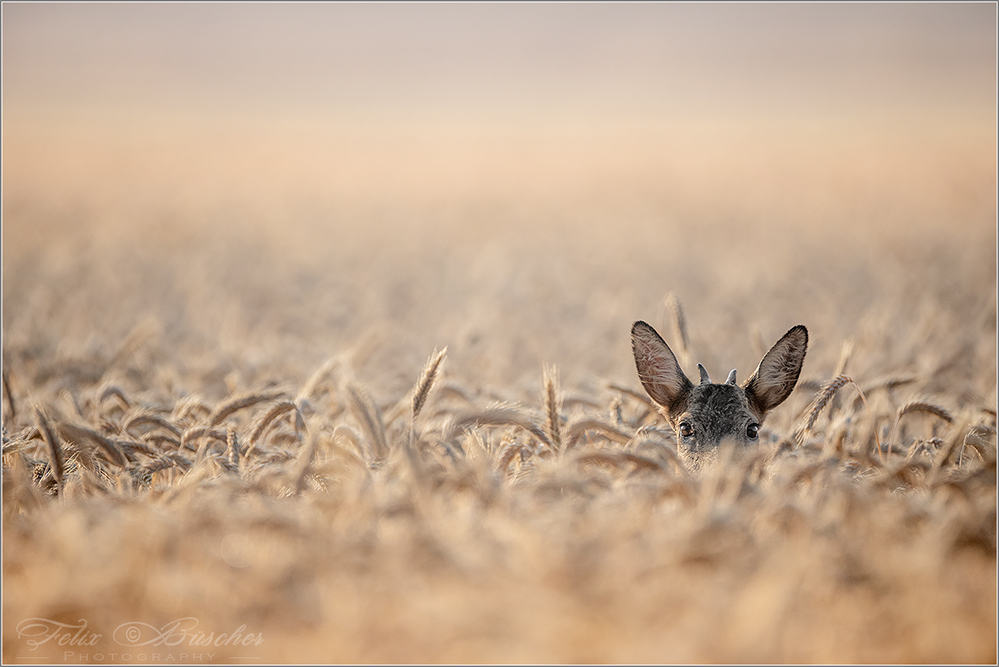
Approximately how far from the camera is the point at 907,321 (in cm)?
852

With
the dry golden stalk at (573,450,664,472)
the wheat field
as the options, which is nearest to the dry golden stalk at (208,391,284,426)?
the wheat field

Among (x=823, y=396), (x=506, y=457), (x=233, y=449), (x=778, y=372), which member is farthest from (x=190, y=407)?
(x=823, y=396)

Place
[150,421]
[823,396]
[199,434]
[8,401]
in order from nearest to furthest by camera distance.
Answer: [823,396]
[199,434]
[150,421]
[8,401]

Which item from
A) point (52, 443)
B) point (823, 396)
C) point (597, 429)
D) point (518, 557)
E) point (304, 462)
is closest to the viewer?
point (518, 557)

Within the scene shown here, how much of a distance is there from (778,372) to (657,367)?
25.4 inches

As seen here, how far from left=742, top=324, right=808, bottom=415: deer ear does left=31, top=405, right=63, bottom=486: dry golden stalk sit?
3.42 meters

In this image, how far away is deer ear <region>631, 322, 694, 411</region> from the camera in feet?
13.6

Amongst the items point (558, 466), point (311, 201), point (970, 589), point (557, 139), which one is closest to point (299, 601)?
point (558, 466)

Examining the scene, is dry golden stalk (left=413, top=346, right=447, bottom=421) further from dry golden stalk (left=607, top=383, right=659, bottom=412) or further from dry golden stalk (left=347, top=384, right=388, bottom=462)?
dry golden stalk (left=607, top=383, right=659, bottom=412)

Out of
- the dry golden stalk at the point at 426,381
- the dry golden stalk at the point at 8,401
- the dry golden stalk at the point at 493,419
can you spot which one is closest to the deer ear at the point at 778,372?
the dry golden stalk at the point at 493,419

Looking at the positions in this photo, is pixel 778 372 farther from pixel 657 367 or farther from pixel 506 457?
pixel 506 457

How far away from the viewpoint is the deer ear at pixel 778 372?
401 cm

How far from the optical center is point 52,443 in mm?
3283

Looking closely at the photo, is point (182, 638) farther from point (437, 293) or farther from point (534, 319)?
point (437, 293)
